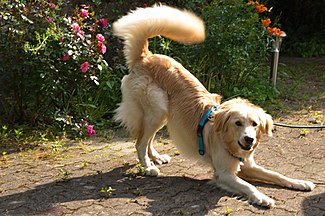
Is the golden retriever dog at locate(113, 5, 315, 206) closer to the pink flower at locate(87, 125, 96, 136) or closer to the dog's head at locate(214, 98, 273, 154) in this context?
the dog's head at locate(214, 98, 273, 154)

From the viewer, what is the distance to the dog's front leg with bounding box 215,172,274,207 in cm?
362

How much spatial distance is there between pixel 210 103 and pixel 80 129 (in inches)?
77.7

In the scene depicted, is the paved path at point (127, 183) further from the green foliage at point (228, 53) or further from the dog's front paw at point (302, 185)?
the green foliage at point (228, 53)

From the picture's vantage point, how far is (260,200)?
3617 mm

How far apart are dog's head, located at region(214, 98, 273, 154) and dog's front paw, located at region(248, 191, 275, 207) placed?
38 centimetres

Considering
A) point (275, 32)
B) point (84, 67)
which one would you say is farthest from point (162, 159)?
point (275, 32)

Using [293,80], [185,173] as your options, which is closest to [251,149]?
[185,173]

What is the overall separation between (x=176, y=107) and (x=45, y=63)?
75.9 inches

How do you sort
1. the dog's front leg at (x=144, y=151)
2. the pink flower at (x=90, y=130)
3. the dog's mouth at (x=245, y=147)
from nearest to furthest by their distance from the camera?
the dog's mouth at (x=245, y=147), the dog's front leg at (x=144, y=151), the pink flower at (x=90, y=130)

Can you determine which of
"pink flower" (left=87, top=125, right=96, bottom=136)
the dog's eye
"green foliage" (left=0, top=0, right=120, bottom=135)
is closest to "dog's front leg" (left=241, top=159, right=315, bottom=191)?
the dog's eye

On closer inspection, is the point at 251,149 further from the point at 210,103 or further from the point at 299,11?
the point at 299,11

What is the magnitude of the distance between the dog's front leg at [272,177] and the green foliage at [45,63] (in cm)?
226

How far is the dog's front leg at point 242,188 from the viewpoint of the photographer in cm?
362

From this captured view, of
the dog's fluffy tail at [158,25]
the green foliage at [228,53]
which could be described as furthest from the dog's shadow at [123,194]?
the green foliage at [228,53]
